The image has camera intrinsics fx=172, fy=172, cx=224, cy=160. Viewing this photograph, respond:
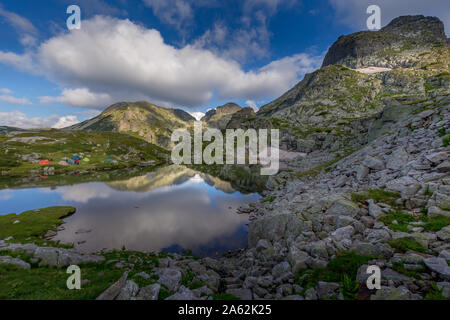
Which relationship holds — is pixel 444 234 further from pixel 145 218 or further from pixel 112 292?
pixel 145 218

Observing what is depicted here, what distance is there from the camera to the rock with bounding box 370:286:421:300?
7.64 meters

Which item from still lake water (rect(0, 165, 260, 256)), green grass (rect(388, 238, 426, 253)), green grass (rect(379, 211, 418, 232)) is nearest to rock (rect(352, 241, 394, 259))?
green grass (rect(388, 238, 426, 253))

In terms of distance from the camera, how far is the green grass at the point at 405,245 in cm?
1085

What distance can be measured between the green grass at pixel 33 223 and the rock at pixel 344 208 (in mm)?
50278

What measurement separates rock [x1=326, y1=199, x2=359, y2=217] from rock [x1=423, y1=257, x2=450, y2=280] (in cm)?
871

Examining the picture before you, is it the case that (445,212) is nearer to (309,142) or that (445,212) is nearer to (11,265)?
(11,265)

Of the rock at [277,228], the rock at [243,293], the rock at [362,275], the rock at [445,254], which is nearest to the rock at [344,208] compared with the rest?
the rock at [277,228]

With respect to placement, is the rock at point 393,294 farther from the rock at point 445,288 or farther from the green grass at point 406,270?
the green grass at point 406,270

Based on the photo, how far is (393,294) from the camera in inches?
308

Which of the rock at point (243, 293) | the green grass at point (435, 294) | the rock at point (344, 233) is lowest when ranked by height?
the rock at point (243, 293)

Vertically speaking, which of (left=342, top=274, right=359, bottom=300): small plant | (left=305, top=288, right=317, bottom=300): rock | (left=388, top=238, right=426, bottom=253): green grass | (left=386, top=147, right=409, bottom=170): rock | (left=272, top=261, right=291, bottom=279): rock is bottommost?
(left=272, top=261, right=291, bottom=279): rock

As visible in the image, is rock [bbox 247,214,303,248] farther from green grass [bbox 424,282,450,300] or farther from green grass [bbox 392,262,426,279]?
green grass [bbox 424,282,450,300]
